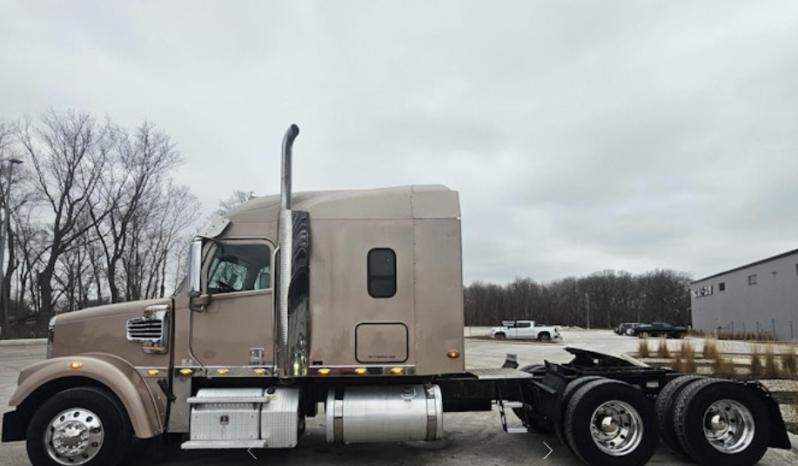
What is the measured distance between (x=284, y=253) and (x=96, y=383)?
2.41 metres

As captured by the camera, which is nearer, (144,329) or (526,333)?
(144,329)

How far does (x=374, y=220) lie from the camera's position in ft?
20.1

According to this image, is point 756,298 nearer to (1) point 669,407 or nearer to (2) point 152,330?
(1) point 669,407

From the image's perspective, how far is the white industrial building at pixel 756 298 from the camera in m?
39.9

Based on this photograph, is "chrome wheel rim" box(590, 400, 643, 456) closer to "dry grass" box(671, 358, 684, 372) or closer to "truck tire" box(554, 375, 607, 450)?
"truck tire" box(554, 375, 607, 450)

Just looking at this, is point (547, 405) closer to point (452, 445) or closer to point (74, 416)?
point (452, 445)

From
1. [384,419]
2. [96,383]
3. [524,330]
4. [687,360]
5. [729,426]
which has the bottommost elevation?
[524,330]

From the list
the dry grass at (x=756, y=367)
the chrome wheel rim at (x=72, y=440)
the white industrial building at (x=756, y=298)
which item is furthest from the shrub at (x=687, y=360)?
the white industrial building at (x=756, y=298)

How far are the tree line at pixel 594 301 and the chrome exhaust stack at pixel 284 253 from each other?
304 feet

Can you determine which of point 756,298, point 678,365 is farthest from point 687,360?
point 756,298

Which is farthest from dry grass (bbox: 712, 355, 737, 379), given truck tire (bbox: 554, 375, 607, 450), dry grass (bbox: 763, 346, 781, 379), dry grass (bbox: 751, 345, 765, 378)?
truck tire (bbox: 554, 375, 607, 450)

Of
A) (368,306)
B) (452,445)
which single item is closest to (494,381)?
(452,445)

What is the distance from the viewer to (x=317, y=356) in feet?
19.5

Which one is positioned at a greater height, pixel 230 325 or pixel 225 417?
pixel 230 325
